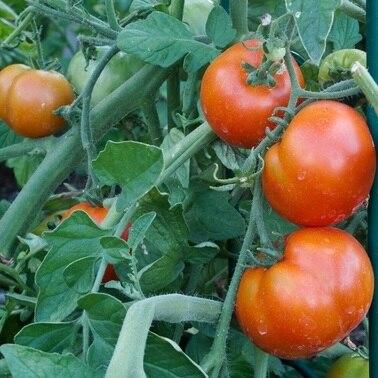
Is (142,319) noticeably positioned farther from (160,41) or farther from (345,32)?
(345,32)

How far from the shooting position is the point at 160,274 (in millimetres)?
726

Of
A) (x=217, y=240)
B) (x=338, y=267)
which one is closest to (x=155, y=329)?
(x=217, y=240)

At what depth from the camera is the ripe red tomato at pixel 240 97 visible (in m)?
0.63

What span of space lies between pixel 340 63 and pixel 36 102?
38 centimetres

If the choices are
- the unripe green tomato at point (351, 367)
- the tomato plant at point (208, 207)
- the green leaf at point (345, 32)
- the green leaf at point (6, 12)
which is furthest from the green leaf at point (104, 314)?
the green leaf at point (6, 12)

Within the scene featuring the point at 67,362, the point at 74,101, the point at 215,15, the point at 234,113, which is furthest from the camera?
the point at 74,101

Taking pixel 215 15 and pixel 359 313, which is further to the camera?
pixel 215 15

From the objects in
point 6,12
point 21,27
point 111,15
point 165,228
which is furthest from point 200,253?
point 6,12

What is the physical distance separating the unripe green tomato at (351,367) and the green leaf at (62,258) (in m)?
0.31

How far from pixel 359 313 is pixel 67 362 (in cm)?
22

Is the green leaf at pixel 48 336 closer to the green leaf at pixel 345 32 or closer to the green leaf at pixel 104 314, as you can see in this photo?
the green leaf at pixel 104 314

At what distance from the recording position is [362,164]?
58cm

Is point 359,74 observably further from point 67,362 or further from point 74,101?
point 74,101

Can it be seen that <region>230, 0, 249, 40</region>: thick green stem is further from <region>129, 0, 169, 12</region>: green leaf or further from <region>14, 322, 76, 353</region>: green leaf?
<region>14, 322, 76, 353</region>: green leaf
